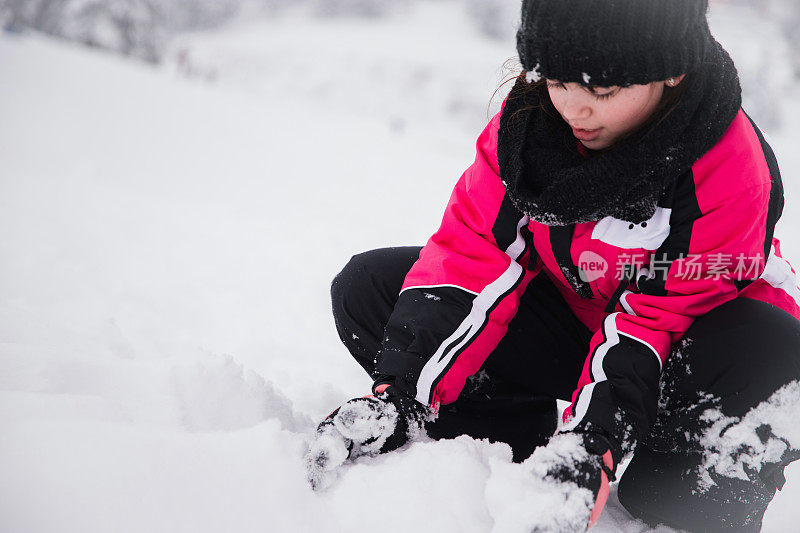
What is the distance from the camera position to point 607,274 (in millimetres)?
879

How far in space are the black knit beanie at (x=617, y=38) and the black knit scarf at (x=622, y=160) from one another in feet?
0.21

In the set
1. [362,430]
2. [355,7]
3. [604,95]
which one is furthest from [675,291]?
[355,7]

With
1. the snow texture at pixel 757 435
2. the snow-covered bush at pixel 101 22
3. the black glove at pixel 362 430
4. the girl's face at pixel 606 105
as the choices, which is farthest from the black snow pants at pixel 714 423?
the snow-covered bush at pixel 101 22

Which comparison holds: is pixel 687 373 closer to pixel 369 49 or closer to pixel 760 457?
pixel 760 457

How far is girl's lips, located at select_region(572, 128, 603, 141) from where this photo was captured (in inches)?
30.8

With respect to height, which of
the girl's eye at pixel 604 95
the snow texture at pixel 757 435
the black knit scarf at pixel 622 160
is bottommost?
the snow texture at pixel 757 435

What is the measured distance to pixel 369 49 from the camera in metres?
13.9

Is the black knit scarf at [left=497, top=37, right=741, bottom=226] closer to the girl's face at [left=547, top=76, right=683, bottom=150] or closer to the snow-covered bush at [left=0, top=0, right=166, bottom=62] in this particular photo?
the girl's face at [left=547, top=76, right=683, bottom=150]

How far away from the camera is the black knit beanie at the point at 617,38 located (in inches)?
26.2

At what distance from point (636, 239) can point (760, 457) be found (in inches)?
12.4

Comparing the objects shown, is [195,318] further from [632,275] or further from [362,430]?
[632,275]

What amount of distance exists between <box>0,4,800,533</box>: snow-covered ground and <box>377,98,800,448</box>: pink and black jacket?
0.15 metres

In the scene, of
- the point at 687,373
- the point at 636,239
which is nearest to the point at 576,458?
the point at 687,373

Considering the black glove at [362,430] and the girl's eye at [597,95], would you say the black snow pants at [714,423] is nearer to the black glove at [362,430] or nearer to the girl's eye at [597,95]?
the black glove at [362,430]
